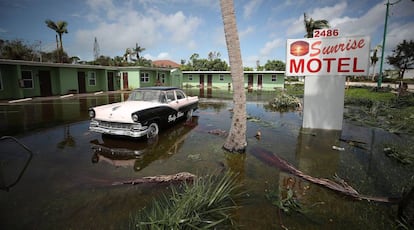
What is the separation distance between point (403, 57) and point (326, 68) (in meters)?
45.9

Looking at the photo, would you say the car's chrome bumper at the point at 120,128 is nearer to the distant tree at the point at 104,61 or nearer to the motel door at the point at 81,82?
the motel door at the point at 81,82

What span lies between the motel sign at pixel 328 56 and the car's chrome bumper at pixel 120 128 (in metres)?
5.18

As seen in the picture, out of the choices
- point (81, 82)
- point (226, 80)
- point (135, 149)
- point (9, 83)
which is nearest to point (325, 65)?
point (135, 149)

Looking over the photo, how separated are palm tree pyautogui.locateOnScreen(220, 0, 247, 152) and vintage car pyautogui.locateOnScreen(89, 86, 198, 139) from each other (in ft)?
7.84

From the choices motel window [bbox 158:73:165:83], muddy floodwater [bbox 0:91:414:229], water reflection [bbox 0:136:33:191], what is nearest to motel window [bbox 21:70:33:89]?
muddy floodwater [bbox 0:91:414:229]

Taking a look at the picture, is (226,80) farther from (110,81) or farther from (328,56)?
(328,56)

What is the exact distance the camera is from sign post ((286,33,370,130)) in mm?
6430

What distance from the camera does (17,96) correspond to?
14.3m

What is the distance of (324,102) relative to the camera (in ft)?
24.1

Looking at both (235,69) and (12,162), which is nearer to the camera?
(12,162)

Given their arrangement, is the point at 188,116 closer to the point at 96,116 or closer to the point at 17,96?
the point at 96,116

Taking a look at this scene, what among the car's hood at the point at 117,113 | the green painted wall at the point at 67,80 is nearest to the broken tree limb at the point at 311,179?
the car's hood at the point at 117,113

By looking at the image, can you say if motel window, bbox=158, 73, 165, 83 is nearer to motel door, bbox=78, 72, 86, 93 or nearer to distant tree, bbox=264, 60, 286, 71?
motel door, bbox=78, 72, 86, 93

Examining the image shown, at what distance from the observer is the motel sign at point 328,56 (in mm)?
6352
